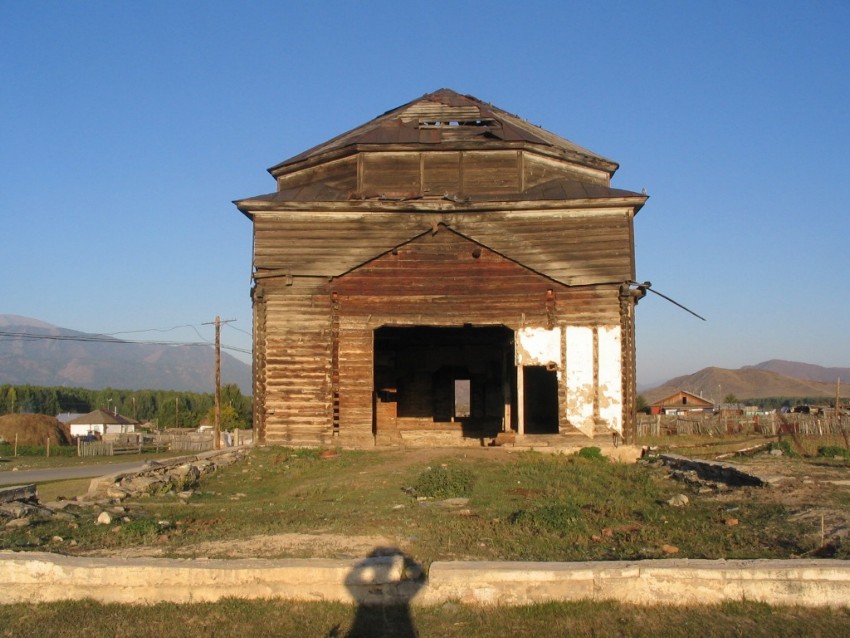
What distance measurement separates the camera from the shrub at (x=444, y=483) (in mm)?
13867

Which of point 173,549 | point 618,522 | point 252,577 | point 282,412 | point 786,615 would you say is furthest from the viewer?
point 282,412

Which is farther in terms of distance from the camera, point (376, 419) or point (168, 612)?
point (376, 419)

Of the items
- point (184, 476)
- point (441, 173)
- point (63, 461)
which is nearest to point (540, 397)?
point (441, 173)

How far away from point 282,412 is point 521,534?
12.6 meters

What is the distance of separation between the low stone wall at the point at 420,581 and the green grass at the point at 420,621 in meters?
0.12

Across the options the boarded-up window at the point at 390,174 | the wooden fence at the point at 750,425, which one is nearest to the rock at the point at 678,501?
the boarded-up window at the point at 390,174

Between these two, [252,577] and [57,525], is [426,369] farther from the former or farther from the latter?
[252,577]

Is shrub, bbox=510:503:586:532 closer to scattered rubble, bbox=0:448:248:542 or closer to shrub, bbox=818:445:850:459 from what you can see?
scattered rubble, bbox=0:448:248:542

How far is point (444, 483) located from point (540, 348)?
307 inches

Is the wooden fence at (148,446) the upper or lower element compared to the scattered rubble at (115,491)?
lower

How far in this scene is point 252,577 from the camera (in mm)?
7625

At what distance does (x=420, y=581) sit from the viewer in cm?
754

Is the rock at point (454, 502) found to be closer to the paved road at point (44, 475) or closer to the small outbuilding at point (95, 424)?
the paved road at point (44, 475)

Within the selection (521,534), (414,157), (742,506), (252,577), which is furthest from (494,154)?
(252,577)
